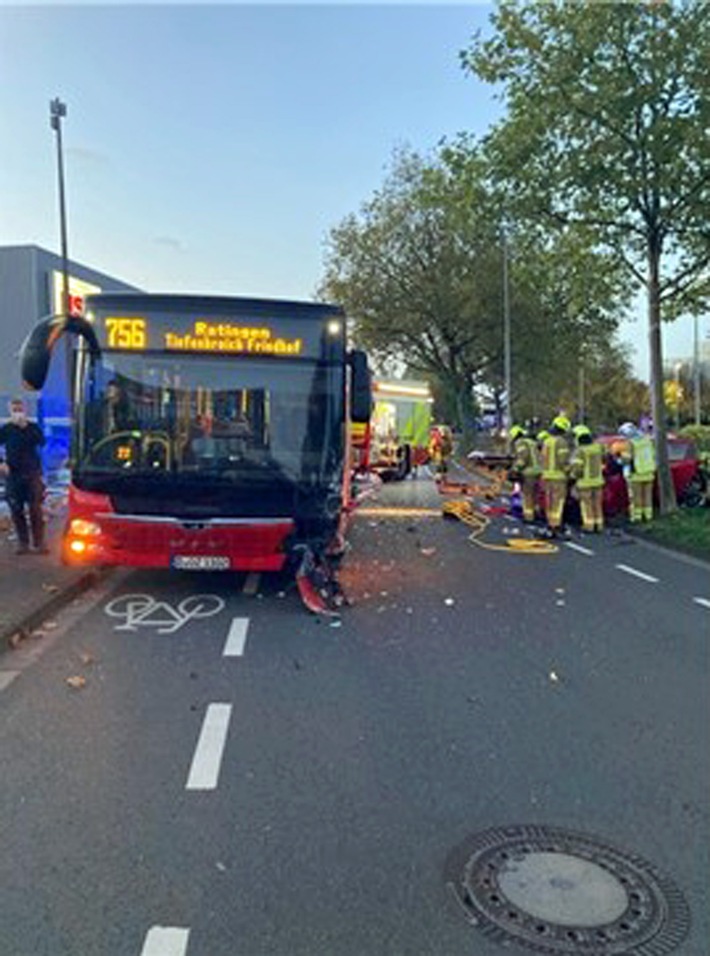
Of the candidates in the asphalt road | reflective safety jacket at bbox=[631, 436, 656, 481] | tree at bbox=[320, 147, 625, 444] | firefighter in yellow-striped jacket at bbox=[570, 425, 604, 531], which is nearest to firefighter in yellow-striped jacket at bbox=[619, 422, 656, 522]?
reflective safety jacket at bbox=[631, 436, 656, 481]

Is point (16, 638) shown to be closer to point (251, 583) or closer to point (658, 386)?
point (251, 583)

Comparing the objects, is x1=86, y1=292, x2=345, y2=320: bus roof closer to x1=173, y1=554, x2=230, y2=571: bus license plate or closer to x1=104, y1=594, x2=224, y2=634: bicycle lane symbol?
x1=173, y1=554, x2=230, y2=571: bus license plate

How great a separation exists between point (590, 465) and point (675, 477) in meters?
3.48

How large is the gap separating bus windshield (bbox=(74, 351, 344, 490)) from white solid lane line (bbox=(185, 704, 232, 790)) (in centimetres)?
352

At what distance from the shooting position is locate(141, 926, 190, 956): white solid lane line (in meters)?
3.02

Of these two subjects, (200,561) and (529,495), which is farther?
(529,495)

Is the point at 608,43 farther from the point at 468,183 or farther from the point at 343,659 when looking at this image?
the point at 343,659

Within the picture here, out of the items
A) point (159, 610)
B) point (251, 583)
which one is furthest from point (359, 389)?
point (159, 610)

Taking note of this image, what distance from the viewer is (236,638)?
7445 mm

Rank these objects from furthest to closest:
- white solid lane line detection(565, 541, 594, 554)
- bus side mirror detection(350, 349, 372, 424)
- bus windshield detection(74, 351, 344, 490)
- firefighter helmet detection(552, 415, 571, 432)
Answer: firefighter helmet detection(552, 415, 571, 432), white solid lane line detection(565, 541, 594, 554), bus side mirror detection(350, 349, 372, 424), bus windshield detection(74, 351, 344, 490)

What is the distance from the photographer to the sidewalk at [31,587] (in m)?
7.42

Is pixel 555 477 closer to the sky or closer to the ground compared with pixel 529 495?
closer to the sky

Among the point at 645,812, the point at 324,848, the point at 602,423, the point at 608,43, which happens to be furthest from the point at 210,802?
the point at 602,423

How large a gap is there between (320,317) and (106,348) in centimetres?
213
